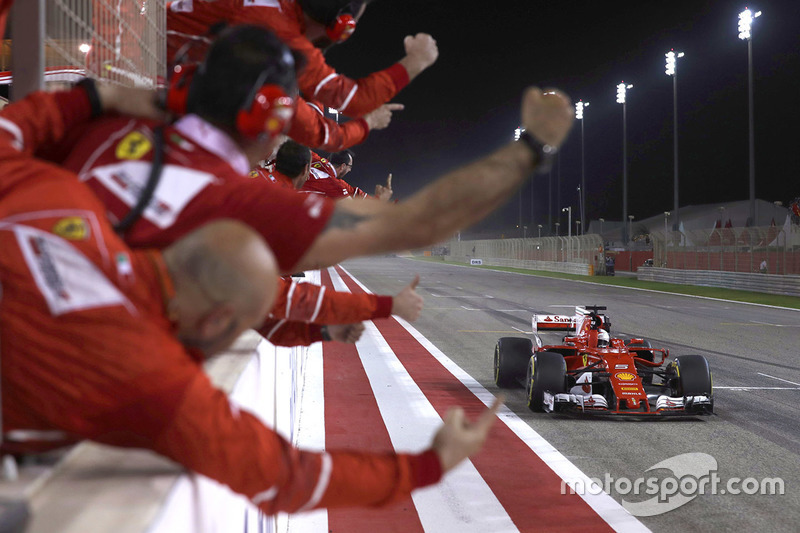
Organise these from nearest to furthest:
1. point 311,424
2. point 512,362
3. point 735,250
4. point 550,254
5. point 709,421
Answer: point 311,424, point 709,421, point 512,362, point 735,250, point 550,254

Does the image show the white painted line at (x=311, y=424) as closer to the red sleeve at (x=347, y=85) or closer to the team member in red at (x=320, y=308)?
the team member in red at (x=320, y=308)

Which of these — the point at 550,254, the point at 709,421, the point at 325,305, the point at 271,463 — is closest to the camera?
the point at 271,463

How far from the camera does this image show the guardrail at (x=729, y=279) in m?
25.6

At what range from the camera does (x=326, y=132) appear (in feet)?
9.53

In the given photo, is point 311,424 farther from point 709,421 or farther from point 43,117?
point 43,117

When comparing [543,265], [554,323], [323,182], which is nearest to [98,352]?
[323,182]

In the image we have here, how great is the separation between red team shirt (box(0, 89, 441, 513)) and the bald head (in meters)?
0.04

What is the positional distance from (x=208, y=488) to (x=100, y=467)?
10.5 inches

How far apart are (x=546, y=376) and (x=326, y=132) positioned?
5065 millimetres

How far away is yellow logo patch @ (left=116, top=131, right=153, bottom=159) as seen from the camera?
161cm

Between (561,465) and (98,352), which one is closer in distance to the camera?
(98,352)

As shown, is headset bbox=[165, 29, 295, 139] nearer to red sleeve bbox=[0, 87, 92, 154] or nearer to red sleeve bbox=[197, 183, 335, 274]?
red sleeve bbox=[197, 183, 335, 274]

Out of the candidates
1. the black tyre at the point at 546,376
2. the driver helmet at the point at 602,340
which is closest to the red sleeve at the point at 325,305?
the black tyre at the point at 546,376

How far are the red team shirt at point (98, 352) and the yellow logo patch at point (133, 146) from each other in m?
0.17
